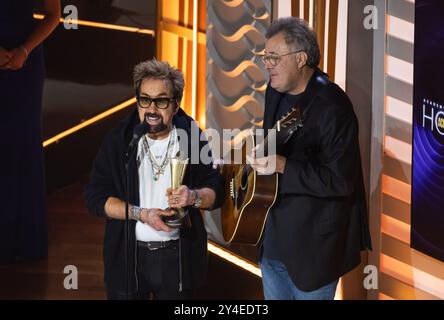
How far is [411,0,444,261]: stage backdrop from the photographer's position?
12.8ft

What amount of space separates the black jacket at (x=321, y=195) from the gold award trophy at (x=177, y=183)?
37 cm

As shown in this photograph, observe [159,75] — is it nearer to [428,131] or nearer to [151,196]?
[151,196]

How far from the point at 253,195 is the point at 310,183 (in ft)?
0.81

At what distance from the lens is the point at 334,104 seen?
10.3 feet

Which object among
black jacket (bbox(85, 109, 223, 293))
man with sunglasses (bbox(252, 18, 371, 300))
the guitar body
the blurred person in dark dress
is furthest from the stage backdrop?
the blurred person in dark dress

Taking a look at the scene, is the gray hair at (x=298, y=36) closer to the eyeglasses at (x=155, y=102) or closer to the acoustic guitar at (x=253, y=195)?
the acoustic guitar at (x=253, y=195)

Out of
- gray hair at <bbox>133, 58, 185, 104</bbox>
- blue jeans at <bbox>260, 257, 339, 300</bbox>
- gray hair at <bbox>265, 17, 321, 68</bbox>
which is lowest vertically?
blue jeans at <bbox>260, 257, 339, 300</bbox>

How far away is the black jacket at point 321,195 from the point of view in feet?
10.2

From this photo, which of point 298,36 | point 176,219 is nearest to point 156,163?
point 176,219

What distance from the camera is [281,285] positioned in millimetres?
3291

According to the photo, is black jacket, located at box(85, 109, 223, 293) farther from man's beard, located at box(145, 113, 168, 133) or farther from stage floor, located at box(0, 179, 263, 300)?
stage floor, located at box(0, 179, 263, 300)

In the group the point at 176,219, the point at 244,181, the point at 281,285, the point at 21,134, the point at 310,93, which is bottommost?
the point at 281,285

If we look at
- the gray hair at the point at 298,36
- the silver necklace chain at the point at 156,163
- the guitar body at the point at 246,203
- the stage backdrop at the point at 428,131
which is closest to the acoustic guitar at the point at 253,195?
the guitar body at the point at 246,203

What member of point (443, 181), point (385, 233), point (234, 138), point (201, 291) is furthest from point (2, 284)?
point (443, 181)
